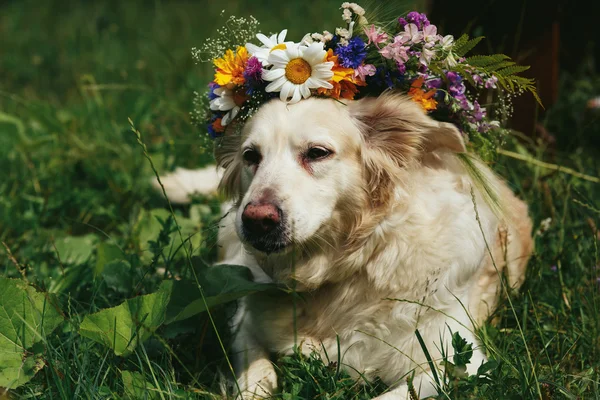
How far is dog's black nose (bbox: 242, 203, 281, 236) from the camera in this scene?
214 centimetres

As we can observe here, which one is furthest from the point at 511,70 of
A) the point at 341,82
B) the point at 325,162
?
the point at 325,162

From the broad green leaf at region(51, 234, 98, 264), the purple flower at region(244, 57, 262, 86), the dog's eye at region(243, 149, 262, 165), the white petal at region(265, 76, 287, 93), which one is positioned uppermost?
the purple flower at region(244, 57, 262, 86)

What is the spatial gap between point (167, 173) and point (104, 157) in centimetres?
59

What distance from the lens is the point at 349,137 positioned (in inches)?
92.1

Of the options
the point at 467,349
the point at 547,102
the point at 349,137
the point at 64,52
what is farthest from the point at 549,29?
the point at 64,52

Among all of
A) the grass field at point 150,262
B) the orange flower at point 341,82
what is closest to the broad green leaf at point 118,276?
the grass field at point 150,262

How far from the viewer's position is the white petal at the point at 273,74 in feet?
7.50

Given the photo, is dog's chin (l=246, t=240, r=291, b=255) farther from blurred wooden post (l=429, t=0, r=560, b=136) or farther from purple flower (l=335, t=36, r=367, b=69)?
blurred wooden post (l=429, t=0, r=560, b=136)

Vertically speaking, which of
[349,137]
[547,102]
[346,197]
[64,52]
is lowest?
[64,52]

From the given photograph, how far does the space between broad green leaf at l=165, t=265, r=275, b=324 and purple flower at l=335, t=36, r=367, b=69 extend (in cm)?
82

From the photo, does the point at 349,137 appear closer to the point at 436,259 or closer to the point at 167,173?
the point at 436,259

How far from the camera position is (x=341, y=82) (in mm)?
2344

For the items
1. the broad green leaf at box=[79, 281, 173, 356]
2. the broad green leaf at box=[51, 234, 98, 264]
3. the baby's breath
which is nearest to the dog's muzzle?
the broad green leaf at box=[79, 281, 173, 356]

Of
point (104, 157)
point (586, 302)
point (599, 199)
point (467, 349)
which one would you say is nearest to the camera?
point (467, 349)
